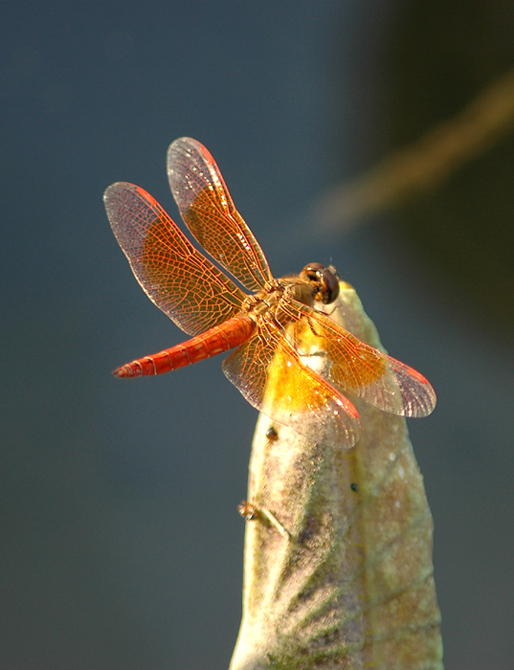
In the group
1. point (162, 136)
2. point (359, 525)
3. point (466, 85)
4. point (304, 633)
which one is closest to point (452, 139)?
point (466, 85)

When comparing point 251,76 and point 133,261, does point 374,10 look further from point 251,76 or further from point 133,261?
point 133,261

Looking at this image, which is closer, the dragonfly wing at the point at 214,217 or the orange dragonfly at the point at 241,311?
the orange dragonfly at the point at 241,311

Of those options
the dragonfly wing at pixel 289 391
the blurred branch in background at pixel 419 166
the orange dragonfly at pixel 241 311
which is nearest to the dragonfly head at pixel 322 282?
the orange dragonfly at pixel 241 311

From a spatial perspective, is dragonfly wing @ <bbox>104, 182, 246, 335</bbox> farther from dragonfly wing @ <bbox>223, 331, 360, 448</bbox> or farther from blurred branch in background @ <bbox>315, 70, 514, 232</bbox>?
blurred branch in background @ <bbox>315, 70, 514, 232</bbox>

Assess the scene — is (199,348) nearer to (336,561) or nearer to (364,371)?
(364,371)

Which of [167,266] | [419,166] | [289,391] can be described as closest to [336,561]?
[289,391]

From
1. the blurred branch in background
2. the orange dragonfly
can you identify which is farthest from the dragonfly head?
the blurred branch in background

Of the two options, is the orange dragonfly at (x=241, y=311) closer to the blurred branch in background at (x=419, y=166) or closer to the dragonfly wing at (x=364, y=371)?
the dragonfly wing at (x=364, y=371)
